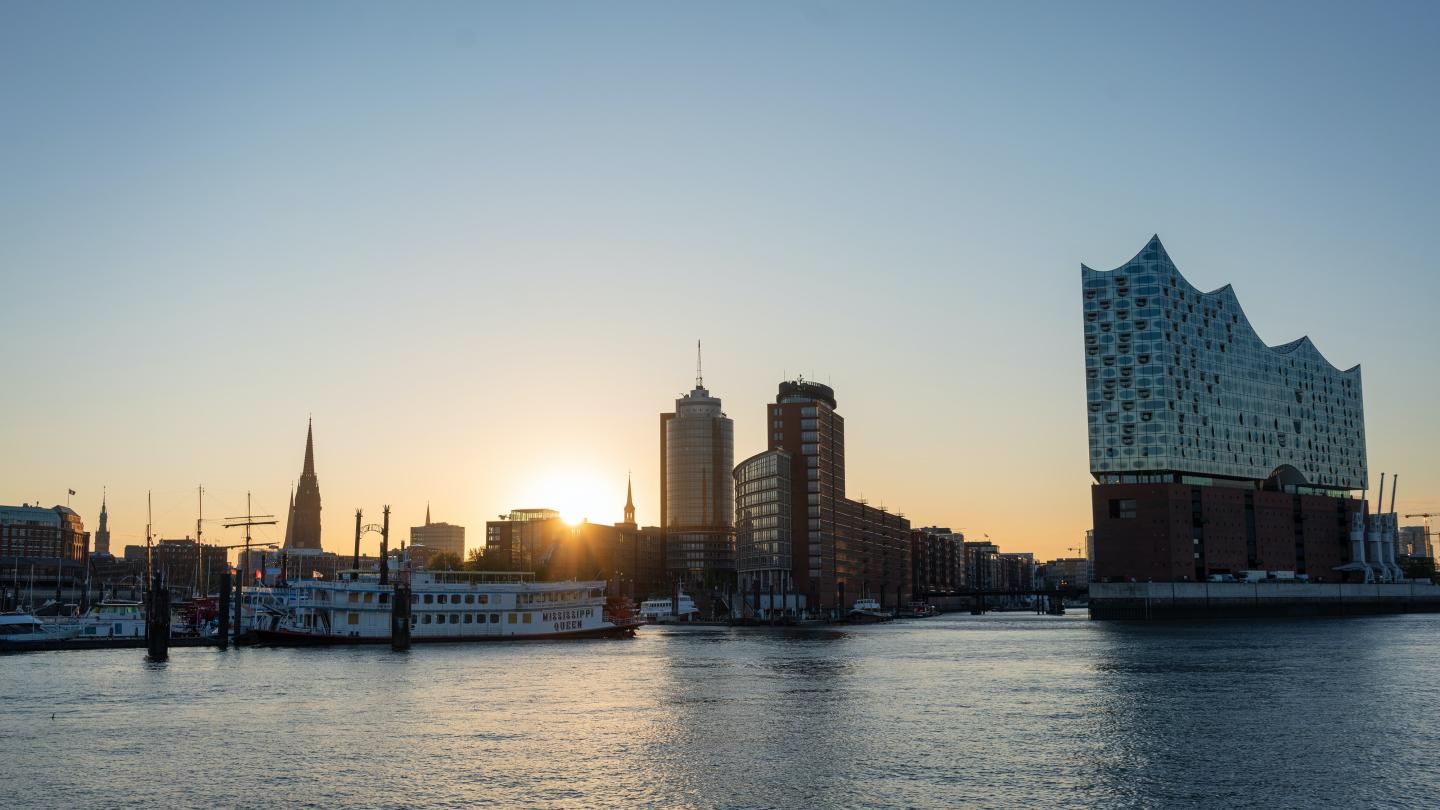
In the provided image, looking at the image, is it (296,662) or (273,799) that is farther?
(296,662)

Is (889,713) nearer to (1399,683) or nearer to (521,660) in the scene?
(1399,683)

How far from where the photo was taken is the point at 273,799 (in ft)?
158

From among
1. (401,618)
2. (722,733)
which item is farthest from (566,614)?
(722,733)

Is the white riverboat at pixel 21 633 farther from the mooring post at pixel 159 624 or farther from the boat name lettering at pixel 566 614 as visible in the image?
the boat name lettering at pixel 566 614

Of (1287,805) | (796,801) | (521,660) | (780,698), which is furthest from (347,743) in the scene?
(521,660)

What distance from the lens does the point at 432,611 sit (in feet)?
503

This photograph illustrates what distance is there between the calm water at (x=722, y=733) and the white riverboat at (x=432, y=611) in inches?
999

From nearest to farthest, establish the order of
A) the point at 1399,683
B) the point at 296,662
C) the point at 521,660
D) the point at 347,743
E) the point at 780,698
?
the point at 347,743, the point at 780,698, the point at 1399,683, the point at 296,662, the point at 521,660

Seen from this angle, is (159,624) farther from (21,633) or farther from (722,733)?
(722,733)

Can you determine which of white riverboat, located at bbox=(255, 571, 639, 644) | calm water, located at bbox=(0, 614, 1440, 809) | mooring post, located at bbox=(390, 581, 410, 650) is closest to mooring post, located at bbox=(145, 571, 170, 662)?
calm water, located at bbox=(0, 614, 1440, 809)

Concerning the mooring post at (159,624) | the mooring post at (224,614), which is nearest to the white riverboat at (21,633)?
the mooring post at (224,614)

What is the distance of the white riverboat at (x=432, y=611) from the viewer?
145875 mm

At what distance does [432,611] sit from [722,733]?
312 feet

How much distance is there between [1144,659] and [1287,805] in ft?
260
